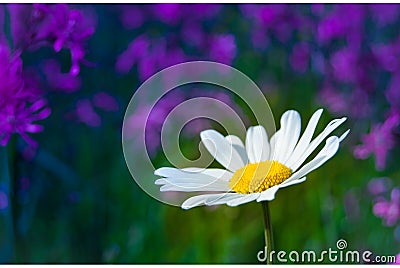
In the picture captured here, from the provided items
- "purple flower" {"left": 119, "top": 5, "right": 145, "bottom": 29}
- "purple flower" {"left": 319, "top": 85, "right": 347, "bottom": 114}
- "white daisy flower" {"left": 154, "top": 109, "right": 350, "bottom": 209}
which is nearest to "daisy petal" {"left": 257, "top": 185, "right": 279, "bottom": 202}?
"white daisy flower" {"left": 154, "top": 109, "right": 350, "bottom": 209}

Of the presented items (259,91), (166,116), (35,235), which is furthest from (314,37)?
(35,235)

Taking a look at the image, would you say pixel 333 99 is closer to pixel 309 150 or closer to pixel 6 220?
pixel 309 150

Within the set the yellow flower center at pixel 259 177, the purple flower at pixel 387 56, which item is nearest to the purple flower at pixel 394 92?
the purple flower at pixel 387 56

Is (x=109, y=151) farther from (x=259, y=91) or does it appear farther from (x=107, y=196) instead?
(x=259, y=91)

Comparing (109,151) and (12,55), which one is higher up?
(12,55)

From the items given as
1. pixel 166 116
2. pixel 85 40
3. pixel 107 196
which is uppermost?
pixel 85 40

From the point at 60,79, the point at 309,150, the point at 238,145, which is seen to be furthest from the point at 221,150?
the point at 60,79
